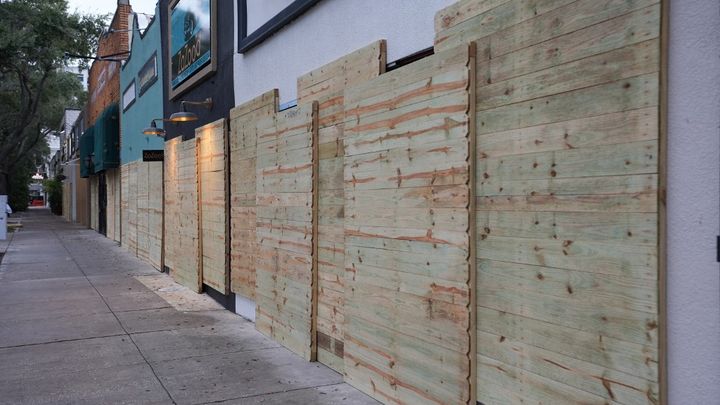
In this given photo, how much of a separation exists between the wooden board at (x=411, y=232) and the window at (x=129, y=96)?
16028mm

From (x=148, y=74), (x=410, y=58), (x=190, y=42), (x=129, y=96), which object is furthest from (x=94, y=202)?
(x=410, y=58)

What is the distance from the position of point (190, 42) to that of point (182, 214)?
3.36m

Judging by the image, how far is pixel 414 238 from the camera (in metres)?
4.75

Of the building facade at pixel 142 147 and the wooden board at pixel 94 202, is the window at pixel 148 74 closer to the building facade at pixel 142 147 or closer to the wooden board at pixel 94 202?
the building facade at pixel 142 147

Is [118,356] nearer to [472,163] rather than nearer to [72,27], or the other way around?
[472,163]

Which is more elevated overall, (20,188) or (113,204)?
(20,188)

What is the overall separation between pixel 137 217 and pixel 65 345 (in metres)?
10.8

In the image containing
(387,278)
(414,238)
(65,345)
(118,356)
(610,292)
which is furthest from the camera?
(65,345)

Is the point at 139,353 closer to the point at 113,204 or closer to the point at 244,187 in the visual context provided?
the point at 244,187

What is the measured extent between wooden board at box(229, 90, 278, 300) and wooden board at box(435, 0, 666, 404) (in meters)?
4.40

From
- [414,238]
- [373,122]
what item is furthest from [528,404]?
[373,122]

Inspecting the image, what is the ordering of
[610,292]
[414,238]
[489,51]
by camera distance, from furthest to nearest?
[414,238] < [489,51] < [610,292]

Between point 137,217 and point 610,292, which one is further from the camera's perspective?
point 137,217

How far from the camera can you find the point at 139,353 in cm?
678
